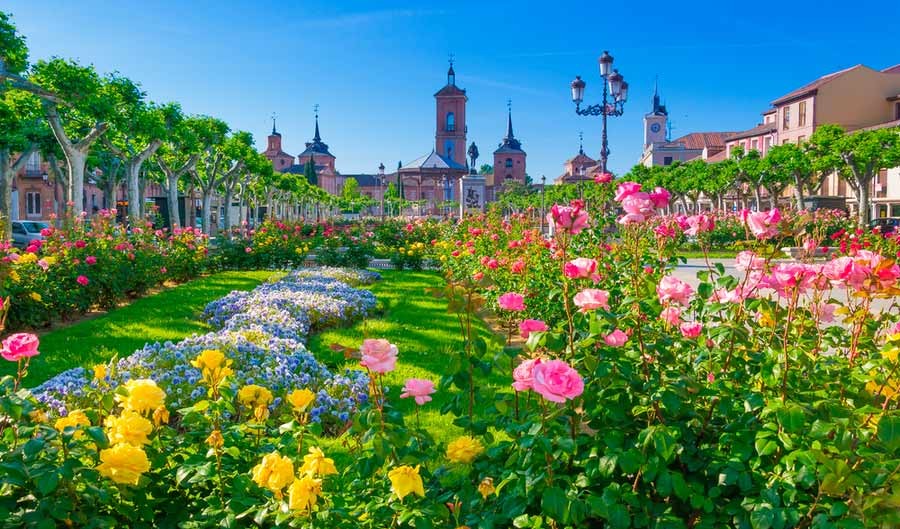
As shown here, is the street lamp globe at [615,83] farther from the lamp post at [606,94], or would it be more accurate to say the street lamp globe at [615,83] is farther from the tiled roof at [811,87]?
the tiled roof at [811,87]

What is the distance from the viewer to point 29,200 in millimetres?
48625

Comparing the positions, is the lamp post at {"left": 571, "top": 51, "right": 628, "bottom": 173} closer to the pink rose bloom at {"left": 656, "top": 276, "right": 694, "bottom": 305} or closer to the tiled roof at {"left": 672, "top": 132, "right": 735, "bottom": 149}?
the pink rose bloom at {"left": 656, "top": 276, "right": 694, "bottom": 305}

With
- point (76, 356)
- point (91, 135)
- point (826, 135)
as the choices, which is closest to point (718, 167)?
point (826, 135)

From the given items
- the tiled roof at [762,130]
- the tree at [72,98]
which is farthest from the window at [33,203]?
the tiled roof at [762,130]

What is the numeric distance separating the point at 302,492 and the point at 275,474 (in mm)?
102

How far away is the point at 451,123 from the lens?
106 m

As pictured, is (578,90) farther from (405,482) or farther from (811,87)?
(811,87)

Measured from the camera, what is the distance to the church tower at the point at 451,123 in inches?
4156

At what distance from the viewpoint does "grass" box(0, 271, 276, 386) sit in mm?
6547

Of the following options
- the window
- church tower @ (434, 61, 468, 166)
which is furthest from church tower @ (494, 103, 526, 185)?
the window

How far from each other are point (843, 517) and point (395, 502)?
121 cm

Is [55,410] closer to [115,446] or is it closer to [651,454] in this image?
[115,446]

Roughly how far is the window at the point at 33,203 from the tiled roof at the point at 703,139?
6227 centimetres

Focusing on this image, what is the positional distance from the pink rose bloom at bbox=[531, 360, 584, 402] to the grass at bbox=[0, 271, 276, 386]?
490cm
